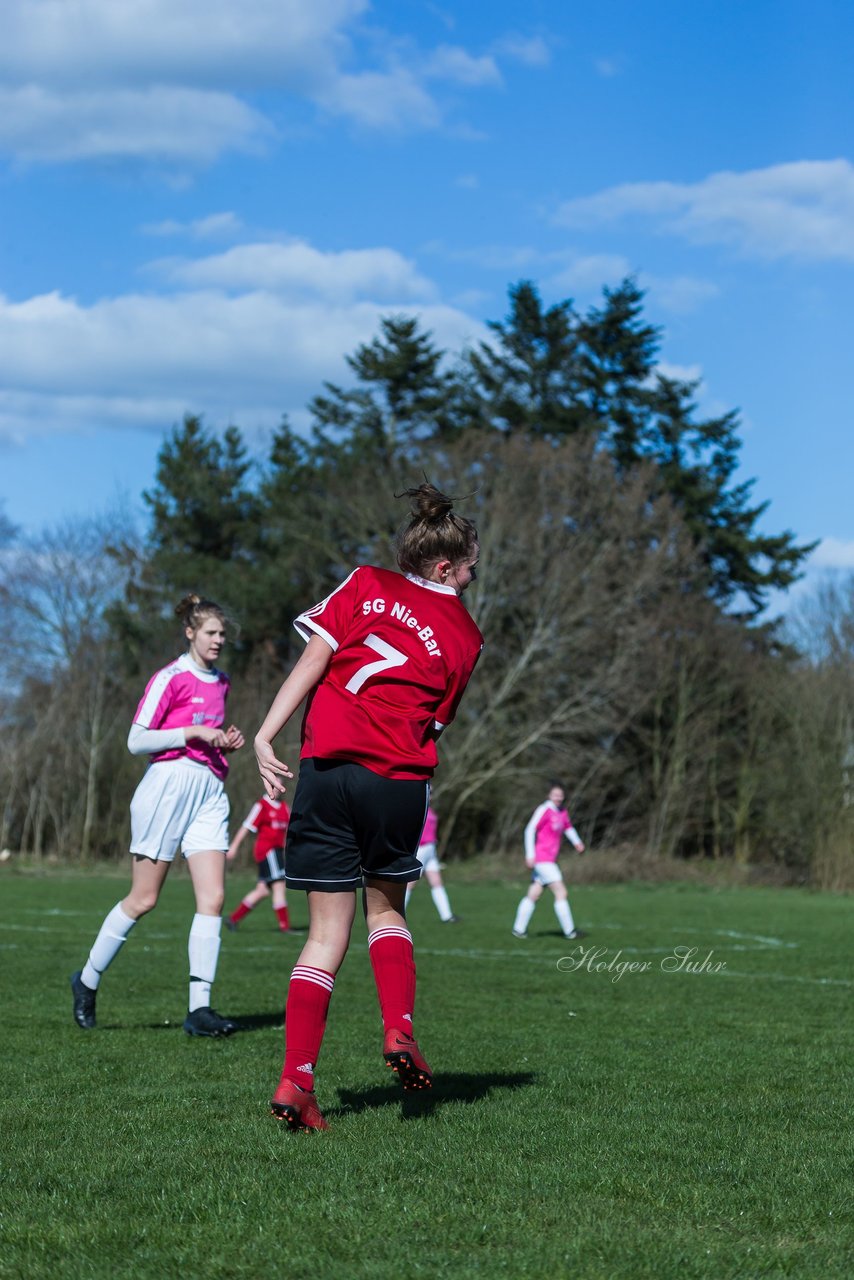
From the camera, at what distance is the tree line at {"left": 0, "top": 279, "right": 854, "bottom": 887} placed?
36.6 metres

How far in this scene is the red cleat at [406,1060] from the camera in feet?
15.5

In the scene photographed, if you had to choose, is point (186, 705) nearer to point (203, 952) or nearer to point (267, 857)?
point (203, 952)

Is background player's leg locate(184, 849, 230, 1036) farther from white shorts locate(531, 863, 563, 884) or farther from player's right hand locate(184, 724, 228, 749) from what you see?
white shorts locate(531, 863, 563, 884)

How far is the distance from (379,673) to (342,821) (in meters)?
0.50

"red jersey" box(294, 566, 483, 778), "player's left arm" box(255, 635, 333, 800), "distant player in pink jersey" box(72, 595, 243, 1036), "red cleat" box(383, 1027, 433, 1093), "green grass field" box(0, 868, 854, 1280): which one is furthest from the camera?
"distant player in pink jersey" box(72, 595, 243, 1036)

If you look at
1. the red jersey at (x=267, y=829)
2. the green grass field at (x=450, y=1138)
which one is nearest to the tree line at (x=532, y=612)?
the red jersey at (x=267, y=829)

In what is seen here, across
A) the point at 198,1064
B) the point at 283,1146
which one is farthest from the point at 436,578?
the point at 198,1064

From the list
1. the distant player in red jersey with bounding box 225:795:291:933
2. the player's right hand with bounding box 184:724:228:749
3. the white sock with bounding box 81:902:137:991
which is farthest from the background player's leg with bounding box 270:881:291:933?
the player's right hand with bounding box 184:724:228:749

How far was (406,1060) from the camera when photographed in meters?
4.71

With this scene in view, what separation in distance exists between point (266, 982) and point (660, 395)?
4269 centimetres

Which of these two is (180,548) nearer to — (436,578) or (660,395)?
(660,395)

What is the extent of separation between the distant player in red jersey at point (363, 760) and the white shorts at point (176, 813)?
267 centimetres

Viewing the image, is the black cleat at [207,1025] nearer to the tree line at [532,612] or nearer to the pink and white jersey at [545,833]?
the pink and white jersey at [545,833]

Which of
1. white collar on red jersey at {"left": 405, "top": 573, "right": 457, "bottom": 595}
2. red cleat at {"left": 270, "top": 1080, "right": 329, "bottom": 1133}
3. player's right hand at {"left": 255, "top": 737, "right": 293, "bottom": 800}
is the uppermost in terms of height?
white collar on red jersey at {"left": 405, "top": 573, "right": 457, "bottom": 595}
